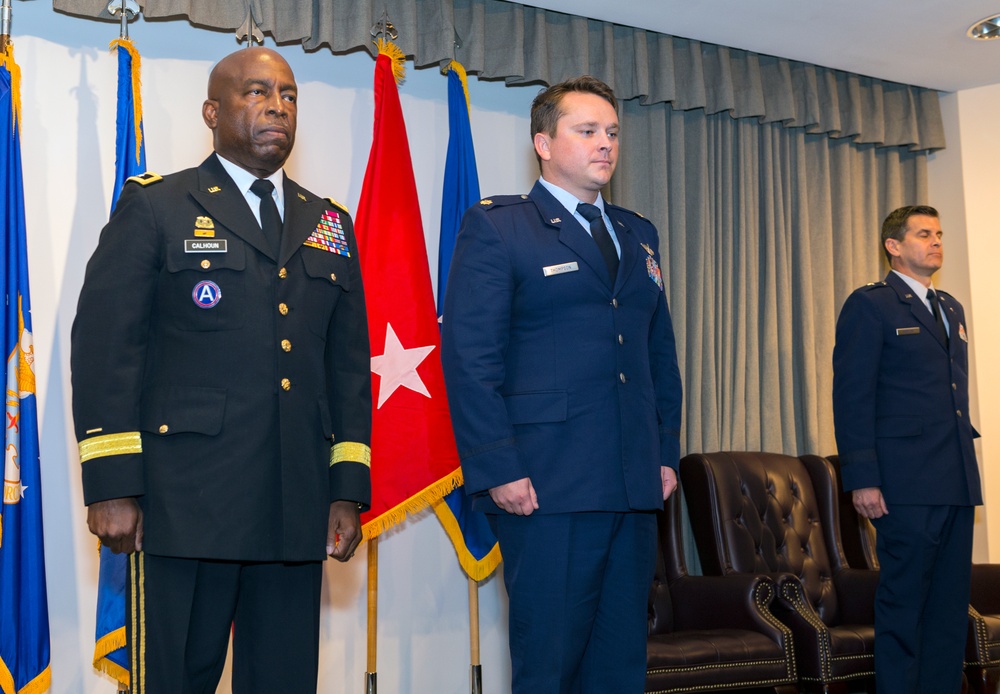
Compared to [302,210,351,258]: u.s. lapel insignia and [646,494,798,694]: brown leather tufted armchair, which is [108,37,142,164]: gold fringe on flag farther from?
[646,494,798,694]: brown leather tufted armchair

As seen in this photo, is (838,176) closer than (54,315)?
No

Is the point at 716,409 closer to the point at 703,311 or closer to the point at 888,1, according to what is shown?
the point at 703,311

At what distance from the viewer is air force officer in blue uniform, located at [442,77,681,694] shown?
2396mm

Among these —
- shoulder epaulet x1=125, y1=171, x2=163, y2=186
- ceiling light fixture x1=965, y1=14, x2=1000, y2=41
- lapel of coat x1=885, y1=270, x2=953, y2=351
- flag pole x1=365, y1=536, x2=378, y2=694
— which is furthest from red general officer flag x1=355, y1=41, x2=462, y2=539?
ceiling light fixture x1=965, y1=14, x2=1000, y2=41

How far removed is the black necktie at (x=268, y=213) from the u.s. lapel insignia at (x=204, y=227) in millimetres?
110

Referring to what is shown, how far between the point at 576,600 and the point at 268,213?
108cm

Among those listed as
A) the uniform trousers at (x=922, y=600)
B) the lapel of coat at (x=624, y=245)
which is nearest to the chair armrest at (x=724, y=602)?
the uniform trousers at (x=922, y=600)

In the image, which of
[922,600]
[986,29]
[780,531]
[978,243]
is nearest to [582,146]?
[922,600]

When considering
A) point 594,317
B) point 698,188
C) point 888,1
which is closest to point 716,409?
point 698,188

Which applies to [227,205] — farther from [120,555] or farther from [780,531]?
[780,531]

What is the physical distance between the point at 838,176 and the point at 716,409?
5.11 feet

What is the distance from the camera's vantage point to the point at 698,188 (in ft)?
16.9

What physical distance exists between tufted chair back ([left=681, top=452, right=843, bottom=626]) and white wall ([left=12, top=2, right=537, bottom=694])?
3.10 feet

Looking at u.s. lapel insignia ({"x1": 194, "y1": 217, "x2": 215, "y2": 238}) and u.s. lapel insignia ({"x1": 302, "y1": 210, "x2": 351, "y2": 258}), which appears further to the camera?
u.s. lapel insignia ({"x1": 302, "y1": 210, "x2": 351, "y2": 258})
